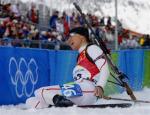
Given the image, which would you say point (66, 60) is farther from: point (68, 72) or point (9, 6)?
point (9, 6)

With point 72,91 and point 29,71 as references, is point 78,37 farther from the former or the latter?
point 29,71

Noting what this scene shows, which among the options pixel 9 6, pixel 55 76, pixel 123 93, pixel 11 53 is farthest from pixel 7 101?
pixel 9 6

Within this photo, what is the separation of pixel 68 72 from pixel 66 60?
11.3 inches

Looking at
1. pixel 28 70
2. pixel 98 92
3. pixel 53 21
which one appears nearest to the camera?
pixel 98 92

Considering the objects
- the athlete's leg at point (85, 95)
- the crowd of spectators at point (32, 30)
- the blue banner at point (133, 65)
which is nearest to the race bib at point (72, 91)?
the athlete's leg at point (85, 95)

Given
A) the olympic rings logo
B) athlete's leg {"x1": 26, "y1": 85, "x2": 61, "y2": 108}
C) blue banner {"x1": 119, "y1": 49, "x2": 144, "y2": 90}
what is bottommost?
blue banner {"x1": 119, "y1": 49, "x2": 144, "y2": 90}

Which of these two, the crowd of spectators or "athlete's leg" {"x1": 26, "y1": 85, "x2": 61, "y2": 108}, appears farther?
the crowd of spectators

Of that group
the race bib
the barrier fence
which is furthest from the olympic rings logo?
the race bib

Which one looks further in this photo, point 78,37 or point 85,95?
point 78,37

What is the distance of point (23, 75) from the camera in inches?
453

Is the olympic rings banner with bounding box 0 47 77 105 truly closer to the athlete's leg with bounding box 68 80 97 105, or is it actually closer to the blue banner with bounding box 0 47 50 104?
the blue banner with bounding box 0 47 50 104

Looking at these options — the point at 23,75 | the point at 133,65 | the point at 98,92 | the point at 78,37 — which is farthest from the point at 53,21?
the point at 98,92

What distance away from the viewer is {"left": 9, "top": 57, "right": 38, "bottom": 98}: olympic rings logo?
36.6 feet

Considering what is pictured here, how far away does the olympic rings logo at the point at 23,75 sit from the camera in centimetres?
1115
